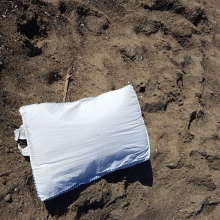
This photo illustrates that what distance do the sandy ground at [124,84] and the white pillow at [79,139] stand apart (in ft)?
0.47

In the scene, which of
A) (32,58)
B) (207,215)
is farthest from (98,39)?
(207,215)

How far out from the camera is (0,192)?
177 centimetres

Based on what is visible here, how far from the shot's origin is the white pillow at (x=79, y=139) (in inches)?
67.9

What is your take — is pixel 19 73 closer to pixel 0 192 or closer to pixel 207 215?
pixel 0 192

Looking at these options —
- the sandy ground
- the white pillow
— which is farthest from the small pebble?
the white pillow

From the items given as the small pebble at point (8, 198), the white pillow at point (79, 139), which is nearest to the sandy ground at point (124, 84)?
the small pebble at point (8, 198)

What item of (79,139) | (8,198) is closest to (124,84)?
(79,139)

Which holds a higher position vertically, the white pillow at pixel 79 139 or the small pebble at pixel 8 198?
the white pillow at pixel 79 139

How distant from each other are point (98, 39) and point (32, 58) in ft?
1.73

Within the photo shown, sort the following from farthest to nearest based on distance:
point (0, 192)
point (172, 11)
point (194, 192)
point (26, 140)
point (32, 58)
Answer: point (172, 11), point (194, 192), point (32, 58), point (26, 140), point (0, 192)

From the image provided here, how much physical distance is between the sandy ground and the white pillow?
143 millimetres

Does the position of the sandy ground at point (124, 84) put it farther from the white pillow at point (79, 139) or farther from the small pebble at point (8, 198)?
the white pillow at point (79, 139)

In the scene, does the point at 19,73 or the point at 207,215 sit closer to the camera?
the point at 19,73

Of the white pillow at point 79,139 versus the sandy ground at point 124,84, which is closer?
Result: the white pillow at point 79,139
